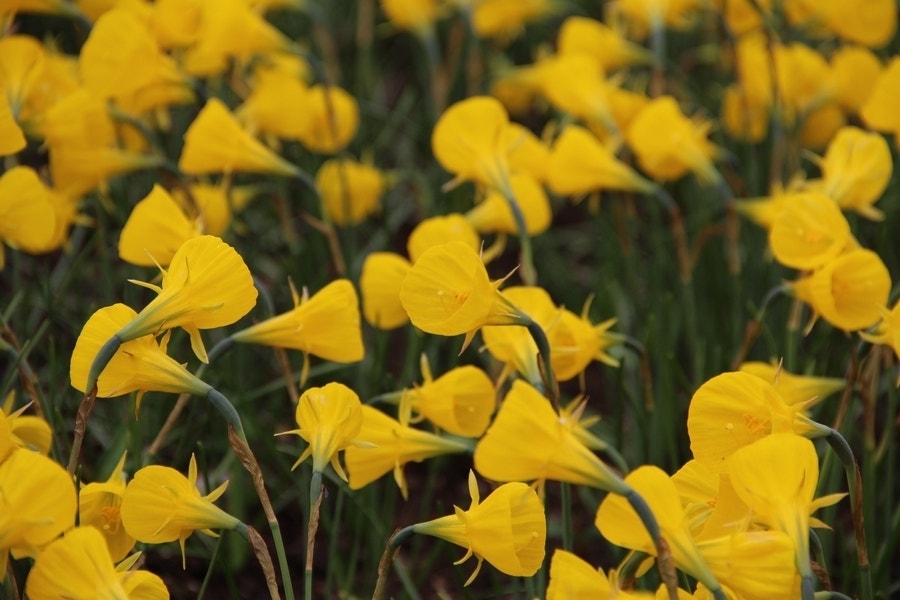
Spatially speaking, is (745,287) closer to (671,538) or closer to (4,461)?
(671,538)

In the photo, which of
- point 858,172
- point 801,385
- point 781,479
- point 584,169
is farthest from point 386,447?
point 858,172

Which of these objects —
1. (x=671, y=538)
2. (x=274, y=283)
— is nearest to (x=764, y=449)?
(x=671, y=538)

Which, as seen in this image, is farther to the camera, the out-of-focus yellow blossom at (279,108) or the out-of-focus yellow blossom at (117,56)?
the out-of-focus yellow blossom at (279,108)

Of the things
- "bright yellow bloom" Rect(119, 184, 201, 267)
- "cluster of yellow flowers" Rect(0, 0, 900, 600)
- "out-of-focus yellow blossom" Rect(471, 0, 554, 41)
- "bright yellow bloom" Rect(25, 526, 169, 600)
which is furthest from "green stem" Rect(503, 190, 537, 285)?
"out-of-focus yellow blossom" Rect(471, 0, 554, 41)

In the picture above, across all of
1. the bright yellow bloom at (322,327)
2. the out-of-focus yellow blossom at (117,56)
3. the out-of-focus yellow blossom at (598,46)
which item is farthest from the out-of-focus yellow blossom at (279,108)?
the bright yellow bloom at (322,327)

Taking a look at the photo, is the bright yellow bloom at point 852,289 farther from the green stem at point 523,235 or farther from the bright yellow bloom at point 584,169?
the bright yellow bloom at point 584,169
